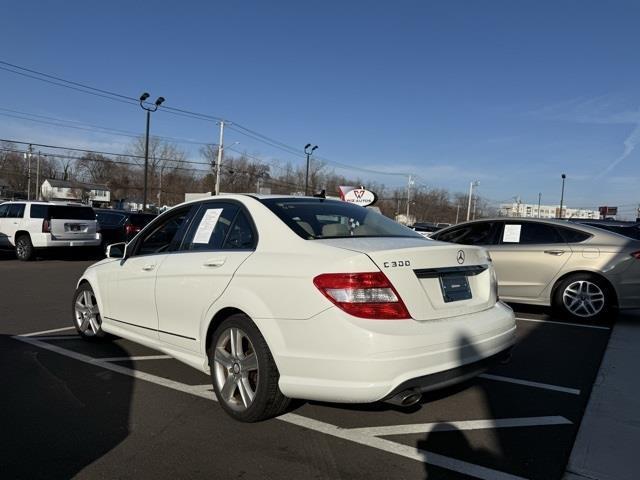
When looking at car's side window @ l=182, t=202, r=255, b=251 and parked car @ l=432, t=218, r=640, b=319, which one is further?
parked car @ l=432, t=218, r=640, b=319

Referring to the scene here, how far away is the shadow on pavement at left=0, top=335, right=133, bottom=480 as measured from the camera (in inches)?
124

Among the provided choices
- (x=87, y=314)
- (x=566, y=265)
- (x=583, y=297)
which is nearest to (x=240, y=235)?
(x=87, y=314)

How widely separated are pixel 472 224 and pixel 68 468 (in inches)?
287

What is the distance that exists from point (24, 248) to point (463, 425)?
50.6 feet

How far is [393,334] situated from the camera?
3.13 meters

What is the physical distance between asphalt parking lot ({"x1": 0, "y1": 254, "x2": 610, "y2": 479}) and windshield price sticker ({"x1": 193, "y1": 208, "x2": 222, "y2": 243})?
128 centimetres

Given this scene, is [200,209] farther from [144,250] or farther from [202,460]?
[202,460]

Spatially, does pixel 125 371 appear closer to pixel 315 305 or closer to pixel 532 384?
pixel 315 305

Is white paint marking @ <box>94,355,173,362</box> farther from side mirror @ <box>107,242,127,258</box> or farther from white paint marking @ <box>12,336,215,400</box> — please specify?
side mirror @ <box>107,242,127,258</box>

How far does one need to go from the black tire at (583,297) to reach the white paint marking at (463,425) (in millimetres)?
4248

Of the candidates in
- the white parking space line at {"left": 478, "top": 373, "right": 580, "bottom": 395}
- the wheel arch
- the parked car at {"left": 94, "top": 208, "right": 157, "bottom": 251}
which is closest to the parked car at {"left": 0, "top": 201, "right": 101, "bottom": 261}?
the parked car at {"left": 94, "top": 208, "right": 157, "bottom": 251}

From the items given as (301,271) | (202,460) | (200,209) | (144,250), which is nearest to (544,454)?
(301,271)

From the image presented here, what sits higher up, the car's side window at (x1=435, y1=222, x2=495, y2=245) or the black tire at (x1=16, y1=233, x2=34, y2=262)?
the car's side window at (x1=435, y1=222, x2=495, y2=245)

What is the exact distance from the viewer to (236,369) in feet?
12.3
